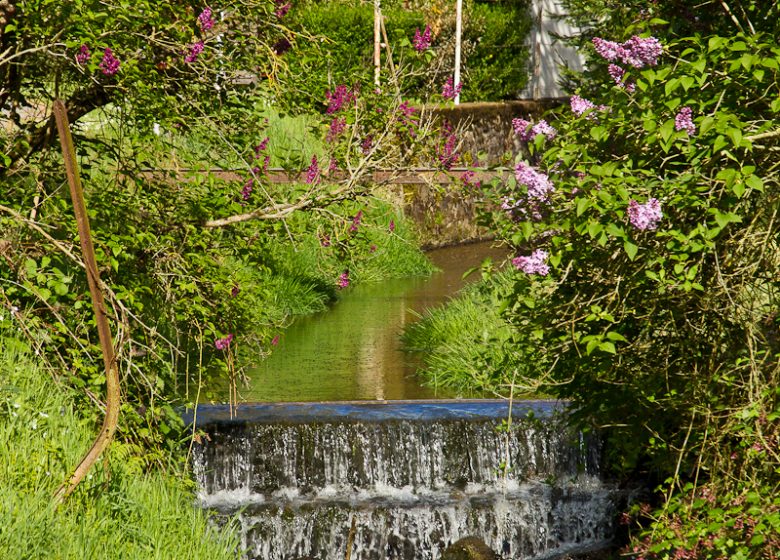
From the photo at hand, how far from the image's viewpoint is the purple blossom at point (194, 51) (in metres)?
5.88

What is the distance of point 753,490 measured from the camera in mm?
4684

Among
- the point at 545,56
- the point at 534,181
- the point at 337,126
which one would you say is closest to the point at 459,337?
the point at 337,126

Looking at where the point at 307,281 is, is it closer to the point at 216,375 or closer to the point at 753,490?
the point at 216,375

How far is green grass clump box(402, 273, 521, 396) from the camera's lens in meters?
9.55

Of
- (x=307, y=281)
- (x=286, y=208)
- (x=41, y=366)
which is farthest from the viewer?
(x=307, y=281)

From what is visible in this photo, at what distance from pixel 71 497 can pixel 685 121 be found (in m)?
3.05

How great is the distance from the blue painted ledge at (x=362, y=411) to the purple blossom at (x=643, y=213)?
4050mm

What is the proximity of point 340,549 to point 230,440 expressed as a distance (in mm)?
1144

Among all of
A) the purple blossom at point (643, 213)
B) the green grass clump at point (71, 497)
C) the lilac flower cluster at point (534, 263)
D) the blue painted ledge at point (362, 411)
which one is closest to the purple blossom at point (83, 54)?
the green grass clump at point (71, 497)

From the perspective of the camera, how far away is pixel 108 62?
5.40m

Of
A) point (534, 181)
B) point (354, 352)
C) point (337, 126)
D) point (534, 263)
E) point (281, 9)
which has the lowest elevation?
point (354, 352)

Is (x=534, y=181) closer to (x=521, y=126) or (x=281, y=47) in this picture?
(x=521, y=126)

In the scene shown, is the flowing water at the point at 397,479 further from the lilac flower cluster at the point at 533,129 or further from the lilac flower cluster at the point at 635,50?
the lilac flower cluster at the point at 635,50

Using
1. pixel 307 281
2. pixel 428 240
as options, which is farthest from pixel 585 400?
pixel 428 240
